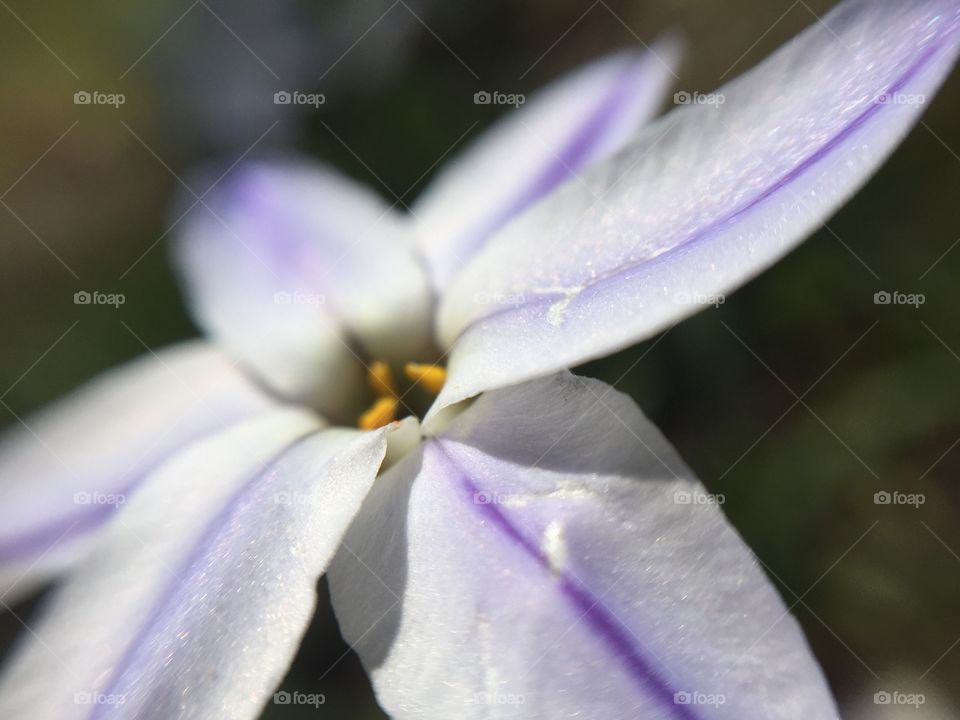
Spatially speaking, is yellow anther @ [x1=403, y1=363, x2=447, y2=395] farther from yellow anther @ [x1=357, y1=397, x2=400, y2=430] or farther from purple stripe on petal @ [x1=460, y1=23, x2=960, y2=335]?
purple stripe on petal @ [x1=460, y1=23, x2=960, y2=335]

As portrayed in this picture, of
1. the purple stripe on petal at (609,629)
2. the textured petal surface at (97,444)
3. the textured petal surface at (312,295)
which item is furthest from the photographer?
the textured petal surface at (312,295)

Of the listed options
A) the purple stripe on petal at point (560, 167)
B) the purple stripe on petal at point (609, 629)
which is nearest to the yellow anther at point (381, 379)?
the purple stripe on petal at point (560, 167)

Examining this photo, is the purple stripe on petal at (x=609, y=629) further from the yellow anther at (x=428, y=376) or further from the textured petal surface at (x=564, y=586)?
the yellow anther at (x=428, y=376)

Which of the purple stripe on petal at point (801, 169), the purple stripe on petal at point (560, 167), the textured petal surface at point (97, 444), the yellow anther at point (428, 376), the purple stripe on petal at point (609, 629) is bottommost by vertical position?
the purple stripe on petal at point (609, 629)

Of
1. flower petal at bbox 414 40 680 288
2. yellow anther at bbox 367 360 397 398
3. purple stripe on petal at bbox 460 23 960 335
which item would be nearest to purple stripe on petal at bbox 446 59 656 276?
flower petal at bbox 414 40 680 288

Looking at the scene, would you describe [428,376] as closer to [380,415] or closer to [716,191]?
[380,415]

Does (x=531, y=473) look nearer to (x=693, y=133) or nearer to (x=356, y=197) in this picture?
(x=693, y=133)

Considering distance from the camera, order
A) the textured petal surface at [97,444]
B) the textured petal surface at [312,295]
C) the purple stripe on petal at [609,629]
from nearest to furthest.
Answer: the purple stripe on petal at [609,629] → the textured petal surface at [97,444] → the textured petal surface at [312,295]
